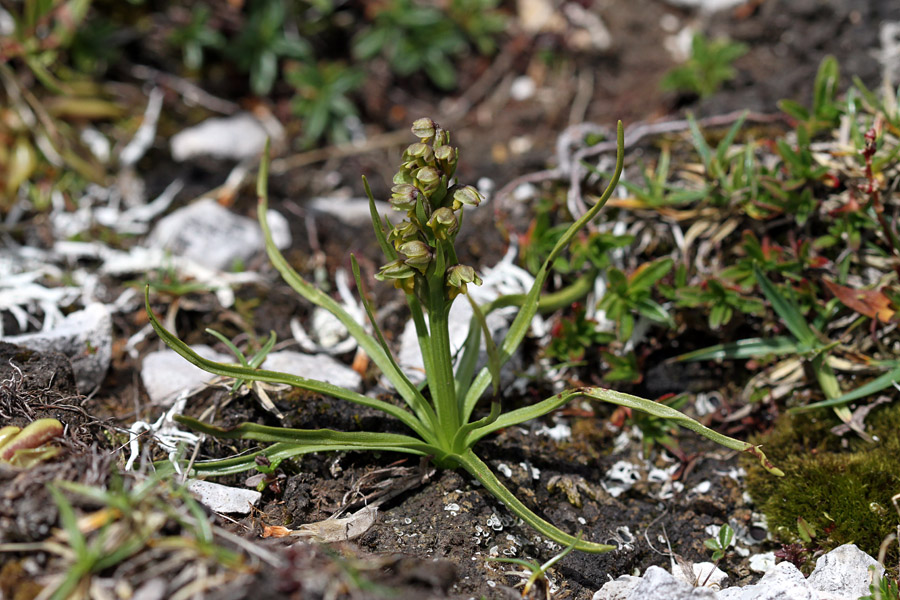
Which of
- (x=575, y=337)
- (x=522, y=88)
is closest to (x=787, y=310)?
(x=575, y=337)

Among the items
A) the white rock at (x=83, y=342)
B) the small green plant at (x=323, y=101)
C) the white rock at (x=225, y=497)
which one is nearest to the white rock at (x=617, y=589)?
the white rock at (x=225, y=497)

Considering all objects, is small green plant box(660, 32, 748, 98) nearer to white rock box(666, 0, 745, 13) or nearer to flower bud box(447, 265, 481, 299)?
white rock box(666, 0, 745, 13)

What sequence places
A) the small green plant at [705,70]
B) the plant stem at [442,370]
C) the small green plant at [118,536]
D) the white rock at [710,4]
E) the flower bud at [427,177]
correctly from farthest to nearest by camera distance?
the white rock at [710,4]
the small green plant at [705,70]
the plant stem at [442,370]
the flower bud at [427,177]
the small green plant at [118,536]

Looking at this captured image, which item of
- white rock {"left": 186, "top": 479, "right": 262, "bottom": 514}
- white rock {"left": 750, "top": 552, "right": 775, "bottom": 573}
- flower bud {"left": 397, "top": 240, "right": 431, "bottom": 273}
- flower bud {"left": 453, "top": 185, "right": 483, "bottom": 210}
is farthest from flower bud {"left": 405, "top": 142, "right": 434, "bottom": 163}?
white rock {"left": 750, "top": 552, "right": 775, "bottom": 573}

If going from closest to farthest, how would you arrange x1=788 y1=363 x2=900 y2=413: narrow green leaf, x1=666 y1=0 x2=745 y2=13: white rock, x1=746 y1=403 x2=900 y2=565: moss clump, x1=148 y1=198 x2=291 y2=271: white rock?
x1=746 y1=403 x2=900 y2=565: moss clump → x1=788 y1=363 x2=900 y2=413: narrow green leaf → x1=148 y1=198 x2=291 y2=271: white rock → x1=666 y1=0 x2=745 y2=13: white rock

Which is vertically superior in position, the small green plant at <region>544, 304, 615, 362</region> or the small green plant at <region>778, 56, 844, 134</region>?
the small green plant at <region>778, 56, 844, 134</region>

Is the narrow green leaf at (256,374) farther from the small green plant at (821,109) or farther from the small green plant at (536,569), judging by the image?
the small green plant at (821,109)
